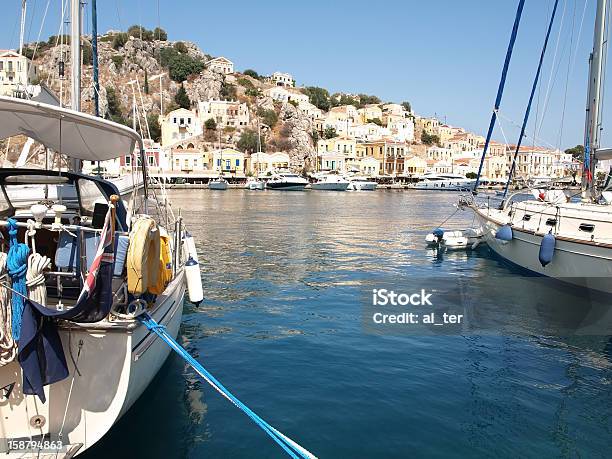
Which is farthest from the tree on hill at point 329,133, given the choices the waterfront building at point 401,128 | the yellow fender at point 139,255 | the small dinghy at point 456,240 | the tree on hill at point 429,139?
the yellow fender at point 139,255

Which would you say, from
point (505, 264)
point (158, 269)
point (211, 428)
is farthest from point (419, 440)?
point (505, 264)

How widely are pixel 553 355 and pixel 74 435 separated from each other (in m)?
8.22

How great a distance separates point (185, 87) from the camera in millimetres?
139125

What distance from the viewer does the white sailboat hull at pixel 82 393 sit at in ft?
16.6

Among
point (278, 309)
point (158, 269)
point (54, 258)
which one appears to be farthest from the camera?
point (278, 309)

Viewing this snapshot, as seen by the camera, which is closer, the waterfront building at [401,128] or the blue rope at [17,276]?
the blue rope at [17,276]

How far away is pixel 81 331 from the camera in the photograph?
17.0ft

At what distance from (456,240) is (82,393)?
813 inches

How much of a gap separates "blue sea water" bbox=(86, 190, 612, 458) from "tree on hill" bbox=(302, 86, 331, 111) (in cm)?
16357

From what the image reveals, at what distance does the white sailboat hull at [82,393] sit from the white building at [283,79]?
17671 centimetres

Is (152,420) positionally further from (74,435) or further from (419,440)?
(419,440)

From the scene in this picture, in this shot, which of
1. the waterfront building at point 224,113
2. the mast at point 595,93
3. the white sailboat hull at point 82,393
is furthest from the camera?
the waterfront building at point 224,113

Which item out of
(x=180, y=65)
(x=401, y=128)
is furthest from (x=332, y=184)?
(x=401, y=128)

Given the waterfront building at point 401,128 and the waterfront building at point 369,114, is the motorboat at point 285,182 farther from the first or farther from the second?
the waterfront building at point 369,114
